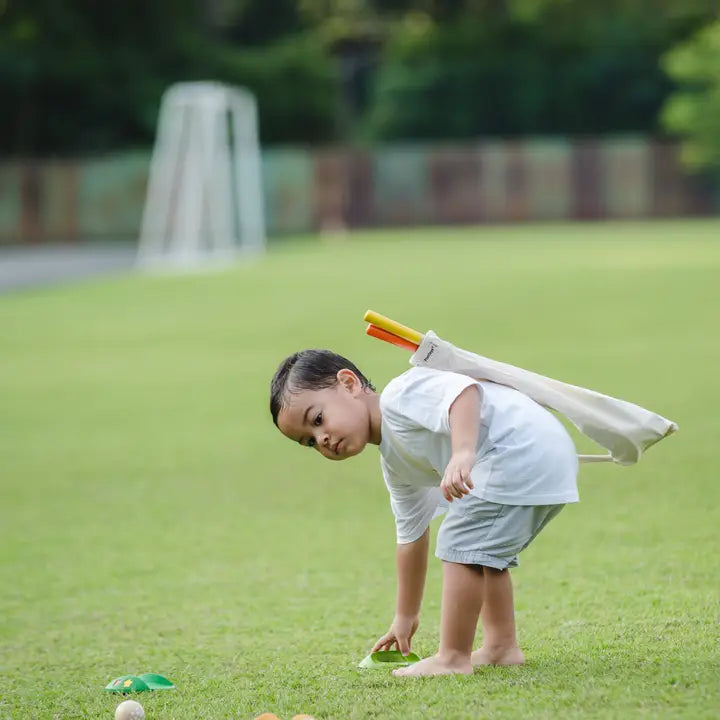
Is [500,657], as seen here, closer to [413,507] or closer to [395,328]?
[413,507]

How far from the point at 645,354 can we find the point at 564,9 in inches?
1460

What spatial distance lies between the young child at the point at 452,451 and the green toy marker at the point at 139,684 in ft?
1.94

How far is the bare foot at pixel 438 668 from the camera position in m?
3.73

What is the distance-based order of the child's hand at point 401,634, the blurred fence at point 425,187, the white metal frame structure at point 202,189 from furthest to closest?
the blurred fence at point 425,187, the white metal frame structure at point 202,189, the child's hand at point 401,634

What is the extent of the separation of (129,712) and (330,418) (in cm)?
84

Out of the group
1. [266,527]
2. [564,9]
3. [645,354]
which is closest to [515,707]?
[266,527]

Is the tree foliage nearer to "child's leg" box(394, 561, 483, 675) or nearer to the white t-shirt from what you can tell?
the white t-shirt

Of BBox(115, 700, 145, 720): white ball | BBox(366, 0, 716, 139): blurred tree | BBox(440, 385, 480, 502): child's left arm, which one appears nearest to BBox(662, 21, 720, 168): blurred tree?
BBox(366, 0, 716, 139): blurred tree

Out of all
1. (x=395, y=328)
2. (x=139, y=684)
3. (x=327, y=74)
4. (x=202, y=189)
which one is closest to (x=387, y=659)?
(x=139, y=684)

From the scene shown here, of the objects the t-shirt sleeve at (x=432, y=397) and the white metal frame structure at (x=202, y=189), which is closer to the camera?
the t-shirt sleeve at (x=432, y=397)

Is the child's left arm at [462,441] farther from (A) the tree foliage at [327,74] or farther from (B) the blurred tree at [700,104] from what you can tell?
(A) the tree foliage at [327,74]

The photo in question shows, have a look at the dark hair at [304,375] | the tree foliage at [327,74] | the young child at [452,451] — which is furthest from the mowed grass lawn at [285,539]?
the tree foliage at [327,74]

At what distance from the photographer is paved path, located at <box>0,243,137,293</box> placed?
2272cm

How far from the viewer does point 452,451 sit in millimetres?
3658
